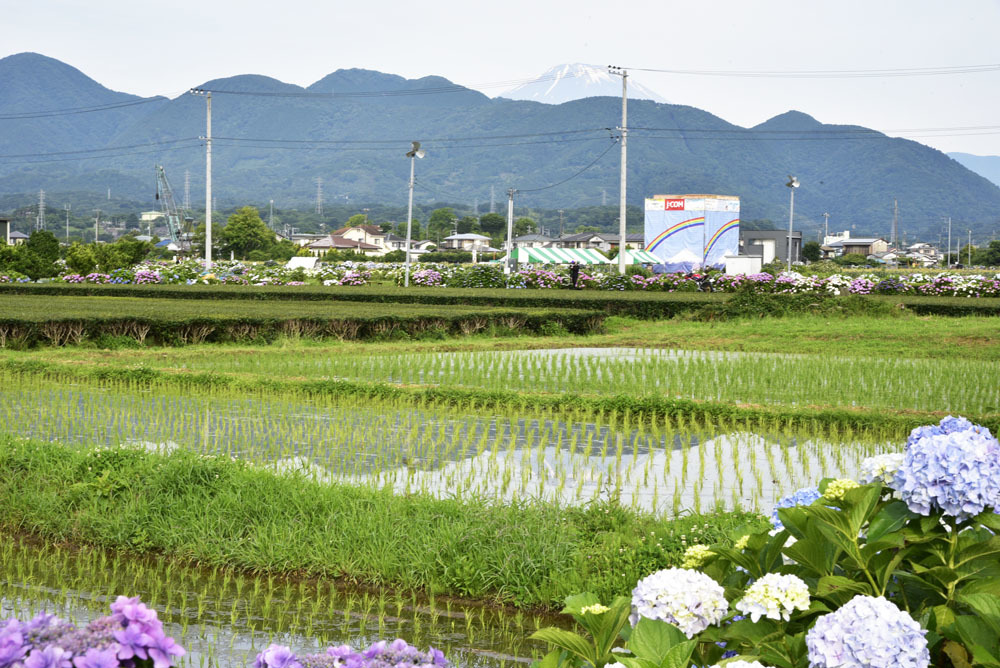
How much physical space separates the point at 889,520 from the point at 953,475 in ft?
0.72

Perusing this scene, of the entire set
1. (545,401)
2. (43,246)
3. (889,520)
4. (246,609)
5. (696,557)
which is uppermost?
(43,246)

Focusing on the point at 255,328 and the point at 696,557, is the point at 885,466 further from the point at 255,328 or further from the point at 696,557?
the point at 255,328

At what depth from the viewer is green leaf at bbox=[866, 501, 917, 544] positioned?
7.38ft

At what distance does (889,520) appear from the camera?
7.45 feet

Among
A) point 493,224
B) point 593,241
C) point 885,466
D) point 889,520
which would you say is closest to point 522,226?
point 493,224

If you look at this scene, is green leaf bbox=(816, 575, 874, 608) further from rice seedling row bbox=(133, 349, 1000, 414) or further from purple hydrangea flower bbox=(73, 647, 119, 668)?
rice seedling row bbox=(133, 349, 1000, 414)

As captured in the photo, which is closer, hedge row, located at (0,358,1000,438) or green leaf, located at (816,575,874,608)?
green leaf, located at (816,575,874,608)

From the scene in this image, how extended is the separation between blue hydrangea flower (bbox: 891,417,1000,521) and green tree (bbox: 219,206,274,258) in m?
99.0

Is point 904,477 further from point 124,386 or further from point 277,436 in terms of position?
point 124,386

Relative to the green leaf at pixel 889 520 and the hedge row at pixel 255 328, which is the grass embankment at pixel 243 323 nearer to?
the hedge row at pixel 255 328

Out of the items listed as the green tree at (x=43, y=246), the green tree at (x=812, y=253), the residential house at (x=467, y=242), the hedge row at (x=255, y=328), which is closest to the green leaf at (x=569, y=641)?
the hedge row at (x=255, y=328)

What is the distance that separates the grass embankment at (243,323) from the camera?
1681 cm

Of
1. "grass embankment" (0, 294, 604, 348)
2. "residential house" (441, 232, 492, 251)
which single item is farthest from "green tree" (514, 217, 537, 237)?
"grass embankment" (0, 294, 604, 348)

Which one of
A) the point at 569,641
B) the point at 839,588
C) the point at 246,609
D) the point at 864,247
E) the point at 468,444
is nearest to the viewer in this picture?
the point at 569,641
